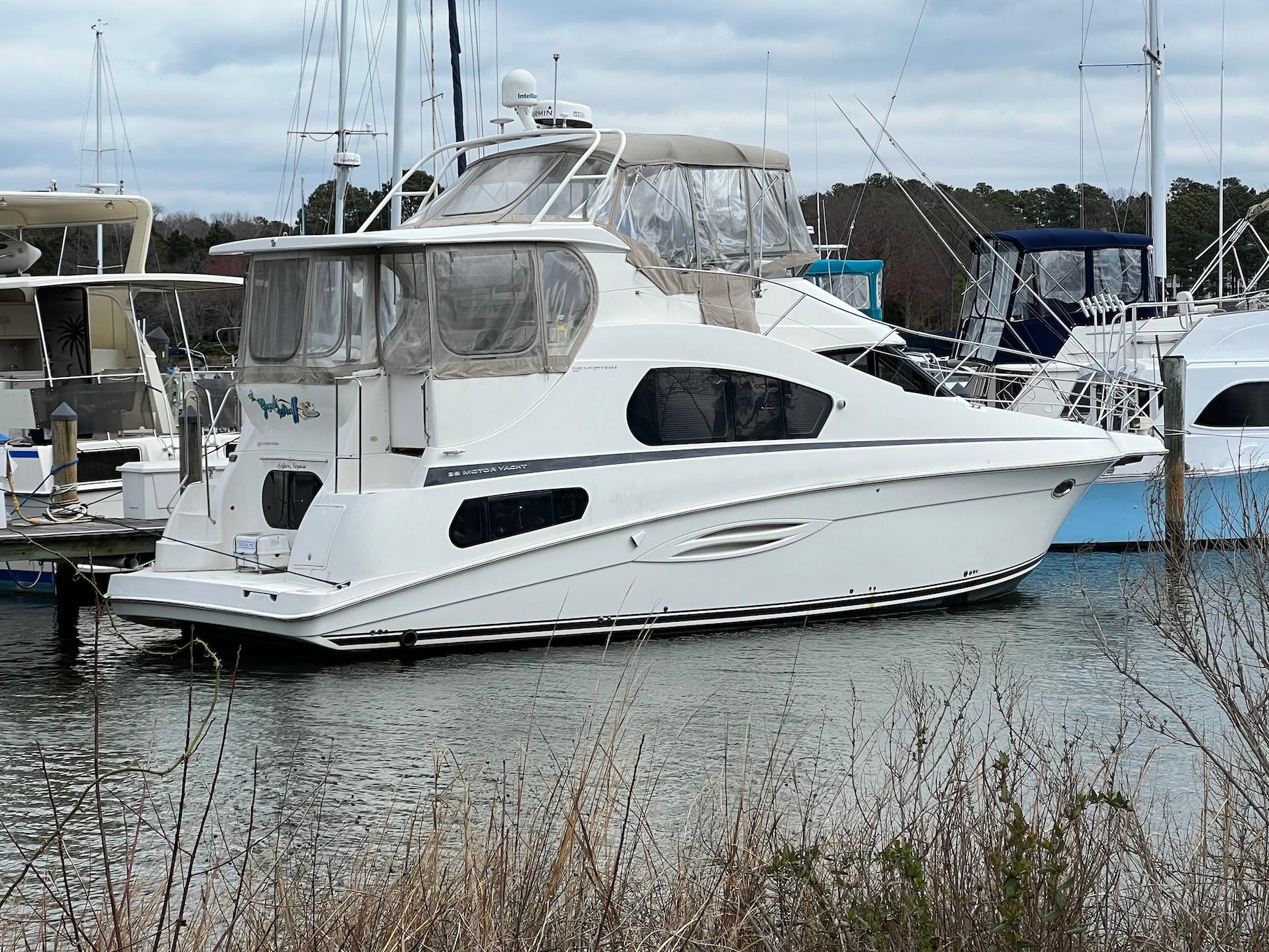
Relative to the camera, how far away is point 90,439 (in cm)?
1580

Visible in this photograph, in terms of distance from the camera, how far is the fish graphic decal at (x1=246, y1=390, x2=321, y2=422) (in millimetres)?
12039

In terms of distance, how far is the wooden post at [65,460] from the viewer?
13602mm

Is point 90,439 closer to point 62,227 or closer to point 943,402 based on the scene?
point 62,227

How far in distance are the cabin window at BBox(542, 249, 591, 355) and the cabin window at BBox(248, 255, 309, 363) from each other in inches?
76.0

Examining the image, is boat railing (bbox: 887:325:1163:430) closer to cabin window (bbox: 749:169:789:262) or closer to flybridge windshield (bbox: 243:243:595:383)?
cabin window (bbox: 749:169:789:262)

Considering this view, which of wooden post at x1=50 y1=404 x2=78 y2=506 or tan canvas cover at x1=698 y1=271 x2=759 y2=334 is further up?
tan canvas cover at x1=698 y1=271 x2=759 y2=334

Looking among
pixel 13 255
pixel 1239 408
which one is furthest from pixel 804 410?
pixel 13 255

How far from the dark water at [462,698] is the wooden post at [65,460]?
3.90ft

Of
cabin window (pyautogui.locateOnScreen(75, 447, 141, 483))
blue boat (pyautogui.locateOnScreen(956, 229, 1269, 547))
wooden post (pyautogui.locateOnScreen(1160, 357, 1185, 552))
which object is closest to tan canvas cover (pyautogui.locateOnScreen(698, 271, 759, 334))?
blue boat (pyautogui.locateOnScreen(956, 229, 1269, 547))

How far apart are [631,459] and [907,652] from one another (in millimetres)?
2643

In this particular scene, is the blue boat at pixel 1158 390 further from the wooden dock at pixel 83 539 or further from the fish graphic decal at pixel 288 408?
the wooden dock at pixel 83 539

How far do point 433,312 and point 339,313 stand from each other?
0.84 meters

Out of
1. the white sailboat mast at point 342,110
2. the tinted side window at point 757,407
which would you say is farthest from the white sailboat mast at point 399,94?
the tinted side window at point 757,407

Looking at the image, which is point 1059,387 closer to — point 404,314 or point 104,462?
point 404,314
